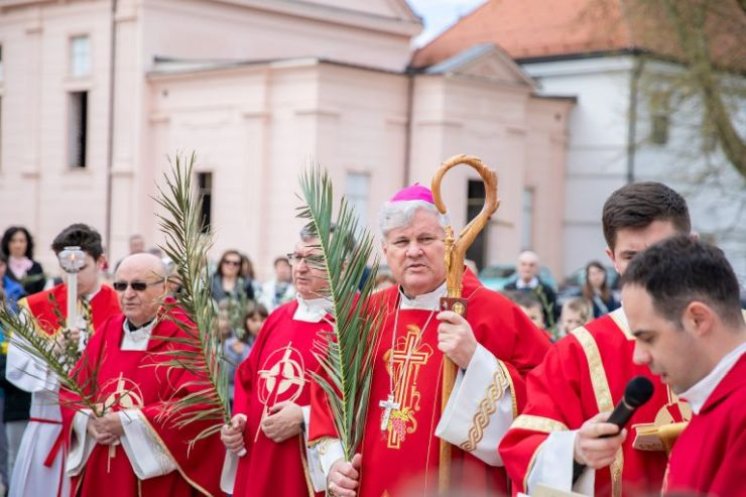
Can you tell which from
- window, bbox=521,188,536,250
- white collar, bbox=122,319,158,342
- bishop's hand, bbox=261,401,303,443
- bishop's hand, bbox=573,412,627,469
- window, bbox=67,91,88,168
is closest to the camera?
bishop's hand, bbox=573,412,627,469

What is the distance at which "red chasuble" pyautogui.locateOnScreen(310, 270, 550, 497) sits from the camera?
4.84 metres

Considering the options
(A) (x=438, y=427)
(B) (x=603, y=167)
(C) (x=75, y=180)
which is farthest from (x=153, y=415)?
(B) (x=603, y=167)

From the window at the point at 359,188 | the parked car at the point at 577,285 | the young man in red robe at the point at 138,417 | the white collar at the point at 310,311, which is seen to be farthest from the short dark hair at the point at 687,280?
the window at the point at 359,188

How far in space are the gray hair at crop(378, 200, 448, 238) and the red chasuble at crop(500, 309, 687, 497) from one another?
3.81 feet

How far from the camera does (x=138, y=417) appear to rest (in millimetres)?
6125

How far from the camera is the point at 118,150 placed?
98.6 feet

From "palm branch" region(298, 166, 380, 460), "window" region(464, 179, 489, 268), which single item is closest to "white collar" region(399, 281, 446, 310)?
"palm branch" region(298, 166, 380, 460)

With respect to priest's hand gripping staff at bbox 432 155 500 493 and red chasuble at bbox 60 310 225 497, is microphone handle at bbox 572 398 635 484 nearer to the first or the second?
priest's hand gripping staff at bbox 432 155 500 493

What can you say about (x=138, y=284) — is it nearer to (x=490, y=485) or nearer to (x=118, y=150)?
(x=490, y=485)

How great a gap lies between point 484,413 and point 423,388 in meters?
0.41

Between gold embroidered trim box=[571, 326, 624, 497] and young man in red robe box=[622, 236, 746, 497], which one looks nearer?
young man in red robe box=[622, 236, 746, 497]

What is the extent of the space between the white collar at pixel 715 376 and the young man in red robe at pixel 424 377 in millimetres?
1572

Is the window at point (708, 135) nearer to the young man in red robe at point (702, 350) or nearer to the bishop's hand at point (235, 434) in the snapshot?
the bishop's hand at point (235, 434)

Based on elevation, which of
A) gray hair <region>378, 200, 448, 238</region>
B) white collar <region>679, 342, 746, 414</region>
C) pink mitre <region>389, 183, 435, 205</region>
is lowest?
white collar <region>679, 342, 746, 414</region>
